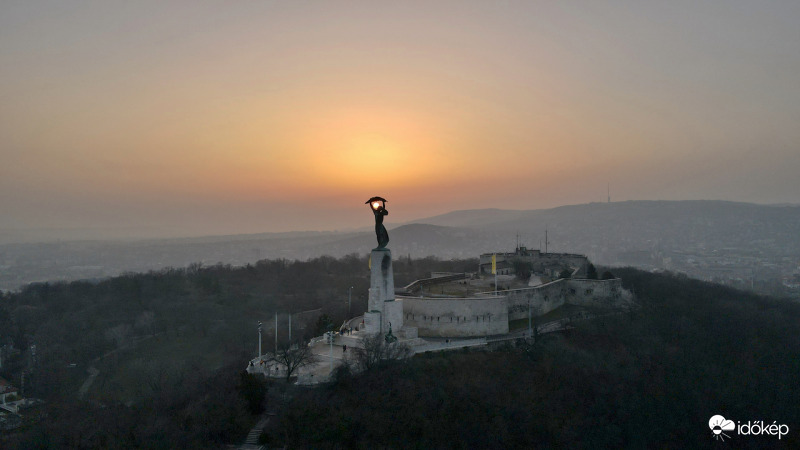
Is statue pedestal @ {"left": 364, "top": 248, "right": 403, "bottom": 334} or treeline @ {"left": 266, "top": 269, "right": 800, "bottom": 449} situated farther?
statue pedestal @ {"left": 364, "top": 248, "right": 403, "bottom": 334}

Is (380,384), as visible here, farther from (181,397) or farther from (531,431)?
(181,397)

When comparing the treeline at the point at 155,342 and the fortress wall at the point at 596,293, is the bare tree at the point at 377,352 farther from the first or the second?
the fortress wall at the point at 596,293

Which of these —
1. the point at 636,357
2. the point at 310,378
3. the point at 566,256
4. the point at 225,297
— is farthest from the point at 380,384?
the point at 225,297

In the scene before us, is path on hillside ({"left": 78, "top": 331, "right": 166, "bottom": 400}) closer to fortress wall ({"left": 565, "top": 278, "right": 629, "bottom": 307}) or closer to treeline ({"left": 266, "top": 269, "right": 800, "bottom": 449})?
treeline ({"left": 266, "top": 269, "right": 800, "bottom": 449})

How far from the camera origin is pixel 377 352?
76.9 feet

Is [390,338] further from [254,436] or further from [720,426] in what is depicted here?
[720,426]

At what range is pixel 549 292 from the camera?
3600cm

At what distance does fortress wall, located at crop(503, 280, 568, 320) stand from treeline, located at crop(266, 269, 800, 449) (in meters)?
3.42

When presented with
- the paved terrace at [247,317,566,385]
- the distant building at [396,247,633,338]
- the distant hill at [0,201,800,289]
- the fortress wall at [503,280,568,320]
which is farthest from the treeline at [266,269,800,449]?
the distant hill at [0,201,800,289]

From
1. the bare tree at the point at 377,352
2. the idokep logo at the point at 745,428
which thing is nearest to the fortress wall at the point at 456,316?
the bare tree at the point at 377,352

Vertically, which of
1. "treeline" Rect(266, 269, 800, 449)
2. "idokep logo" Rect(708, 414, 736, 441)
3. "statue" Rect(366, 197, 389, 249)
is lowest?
"idokep logo" Rect(708, 414, 736, 441)

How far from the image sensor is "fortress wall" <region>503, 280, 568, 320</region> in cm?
3291

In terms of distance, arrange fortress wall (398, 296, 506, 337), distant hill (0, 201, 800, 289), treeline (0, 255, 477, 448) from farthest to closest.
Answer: distant hill (0, 201, 800, 289), fortress wall (398, 296, 506, 337), treeline (0, 255, 477, 448)

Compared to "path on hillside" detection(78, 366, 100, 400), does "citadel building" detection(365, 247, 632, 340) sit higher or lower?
higher
